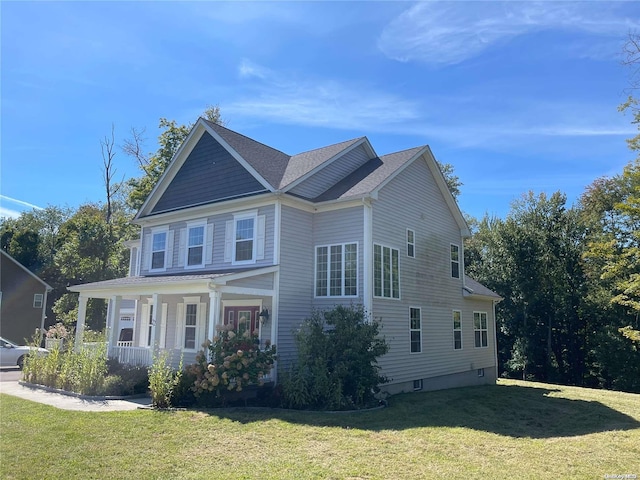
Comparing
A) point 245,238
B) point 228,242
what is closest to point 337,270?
point 245,238

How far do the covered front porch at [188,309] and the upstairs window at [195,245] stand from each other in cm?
118

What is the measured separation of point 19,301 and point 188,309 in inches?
854

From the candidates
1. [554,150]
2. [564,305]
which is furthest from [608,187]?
[554,150]

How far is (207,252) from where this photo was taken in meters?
15.6

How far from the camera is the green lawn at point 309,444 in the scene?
630cm

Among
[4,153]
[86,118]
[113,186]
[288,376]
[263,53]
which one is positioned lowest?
[288,376]

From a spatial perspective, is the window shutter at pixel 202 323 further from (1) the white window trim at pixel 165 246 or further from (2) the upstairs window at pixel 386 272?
(2) the upstairs window at pixel 386 272

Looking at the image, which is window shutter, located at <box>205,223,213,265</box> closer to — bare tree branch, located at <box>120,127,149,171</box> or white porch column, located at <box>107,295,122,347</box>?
white porch column, located at <box>107,295,122,347</box>

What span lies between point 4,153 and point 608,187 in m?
31.1

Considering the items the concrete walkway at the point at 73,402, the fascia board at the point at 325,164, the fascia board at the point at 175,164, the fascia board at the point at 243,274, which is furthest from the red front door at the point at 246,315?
the fascia board at the point at 175,164

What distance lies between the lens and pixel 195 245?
16094 millimetres

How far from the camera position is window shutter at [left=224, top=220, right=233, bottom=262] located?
14.9 meters

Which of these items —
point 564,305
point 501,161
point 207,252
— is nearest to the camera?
point 207,252

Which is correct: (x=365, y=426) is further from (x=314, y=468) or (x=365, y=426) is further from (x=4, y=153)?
(x=4, y=153)
